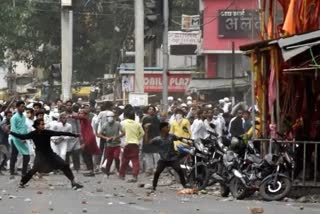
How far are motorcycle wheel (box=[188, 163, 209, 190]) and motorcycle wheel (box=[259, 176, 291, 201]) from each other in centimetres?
168

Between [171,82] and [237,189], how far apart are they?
3013 centimetres

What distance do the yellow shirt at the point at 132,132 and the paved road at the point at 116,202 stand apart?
2229 millimetres

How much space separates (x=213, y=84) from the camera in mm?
43781

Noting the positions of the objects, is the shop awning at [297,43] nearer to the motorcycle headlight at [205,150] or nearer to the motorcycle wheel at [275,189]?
the motorcycle wheel at [275,189]

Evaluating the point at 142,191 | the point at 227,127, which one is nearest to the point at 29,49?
the point at 227,127

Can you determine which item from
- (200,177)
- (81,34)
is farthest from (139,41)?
(81,34)

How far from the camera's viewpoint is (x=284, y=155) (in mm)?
14359

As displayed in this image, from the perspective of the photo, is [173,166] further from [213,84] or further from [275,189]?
[213,84]

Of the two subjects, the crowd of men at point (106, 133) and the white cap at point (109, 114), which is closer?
the crowd of men at point (106, 133)

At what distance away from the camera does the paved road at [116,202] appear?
1229 cm

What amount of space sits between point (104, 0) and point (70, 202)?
111ft

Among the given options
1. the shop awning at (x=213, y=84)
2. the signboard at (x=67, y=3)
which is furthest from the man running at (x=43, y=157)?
the shop awning at (x=213, y=84)

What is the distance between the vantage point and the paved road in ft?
40.3

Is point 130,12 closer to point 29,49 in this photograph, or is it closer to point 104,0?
point 104,0
